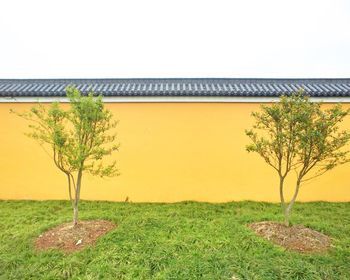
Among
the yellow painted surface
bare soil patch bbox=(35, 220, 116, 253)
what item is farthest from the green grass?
the yellow painted surface

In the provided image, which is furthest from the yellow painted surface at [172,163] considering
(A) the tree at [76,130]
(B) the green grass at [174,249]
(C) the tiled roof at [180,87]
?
(A) the tree at [76,130]

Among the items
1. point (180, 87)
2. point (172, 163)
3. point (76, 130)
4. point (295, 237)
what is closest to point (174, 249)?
point (295, 237)

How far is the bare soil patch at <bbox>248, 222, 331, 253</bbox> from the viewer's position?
15.0ft

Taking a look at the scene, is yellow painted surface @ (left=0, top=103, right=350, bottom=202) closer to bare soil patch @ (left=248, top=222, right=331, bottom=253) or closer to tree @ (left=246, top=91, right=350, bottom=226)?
bare soil patch @ (left=248, top=222, right=331, bottom=253)

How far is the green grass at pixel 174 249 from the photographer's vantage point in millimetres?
3975

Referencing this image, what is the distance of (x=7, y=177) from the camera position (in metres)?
7.34

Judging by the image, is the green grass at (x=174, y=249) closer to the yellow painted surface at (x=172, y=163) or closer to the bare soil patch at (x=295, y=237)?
the bare soil patch at (x=295, y=237)

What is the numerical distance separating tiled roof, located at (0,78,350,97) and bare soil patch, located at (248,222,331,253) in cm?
295

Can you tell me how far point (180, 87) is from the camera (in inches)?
297

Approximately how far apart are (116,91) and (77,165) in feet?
8.88

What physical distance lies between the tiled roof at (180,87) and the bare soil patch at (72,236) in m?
3.01

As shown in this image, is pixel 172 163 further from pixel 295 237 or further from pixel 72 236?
pixel 295 237

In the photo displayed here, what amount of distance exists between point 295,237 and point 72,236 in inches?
139

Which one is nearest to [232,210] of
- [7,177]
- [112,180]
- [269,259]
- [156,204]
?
[156,204]
